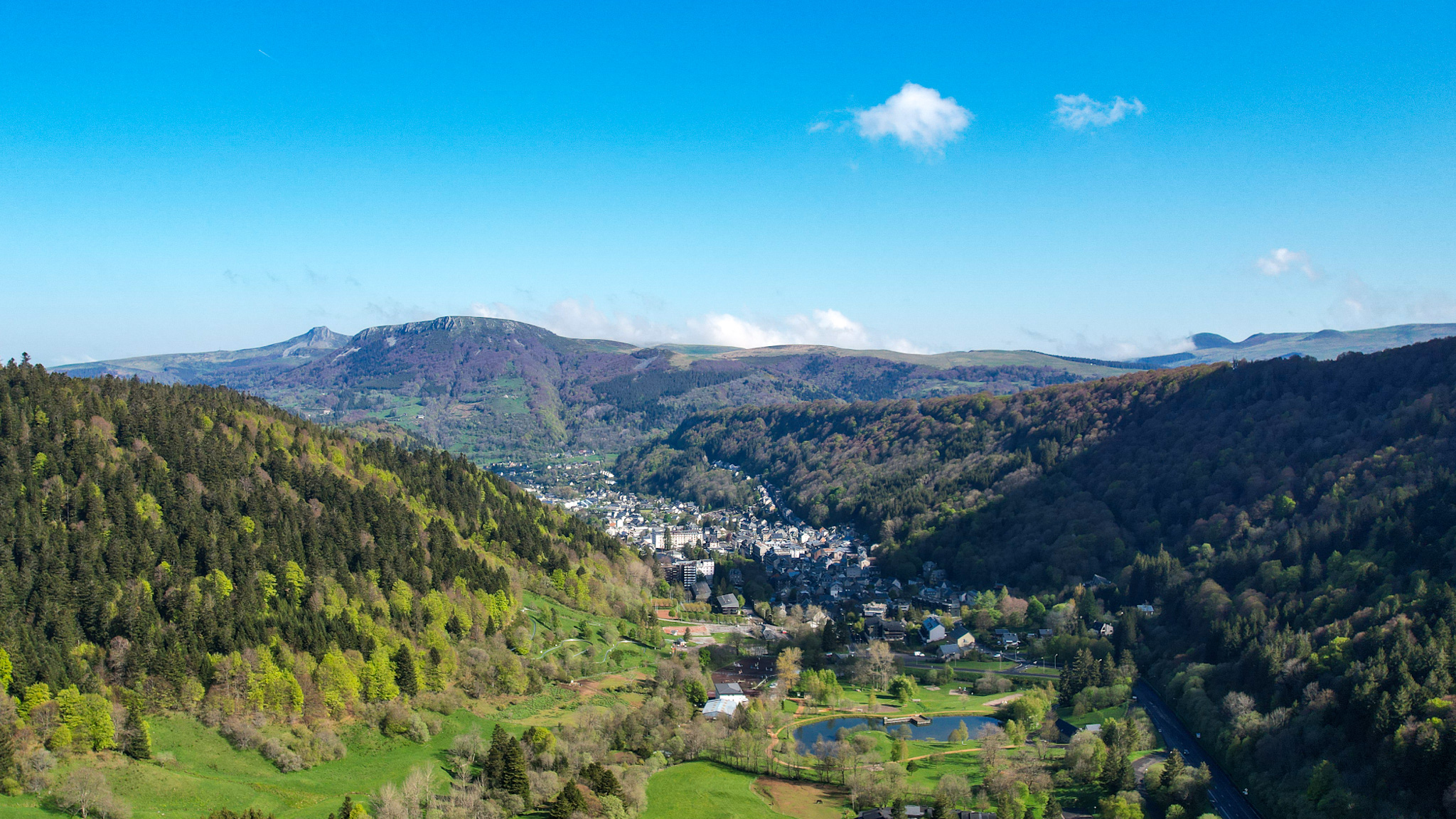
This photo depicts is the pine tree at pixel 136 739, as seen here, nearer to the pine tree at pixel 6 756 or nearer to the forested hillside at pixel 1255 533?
the pine tree at pixel 6 756

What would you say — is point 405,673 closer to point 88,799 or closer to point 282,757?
point 282,757

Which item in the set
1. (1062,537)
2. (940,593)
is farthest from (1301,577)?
(940,593)

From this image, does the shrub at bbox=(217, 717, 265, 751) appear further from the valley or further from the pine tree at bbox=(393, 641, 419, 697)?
the pine tree at bbox=(393, 641, 419, 697)

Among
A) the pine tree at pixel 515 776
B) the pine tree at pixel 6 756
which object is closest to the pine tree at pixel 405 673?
the pine tree at pixel 515 776

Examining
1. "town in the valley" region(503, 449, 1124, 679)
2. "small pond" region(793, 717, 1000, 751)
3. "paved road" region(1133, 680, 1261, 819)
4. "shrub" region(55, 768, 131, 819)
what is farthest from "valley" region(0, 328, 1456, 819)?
"small pond" region(793, 717, 1000, 751)

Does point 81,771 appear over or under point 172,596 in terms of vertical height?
under

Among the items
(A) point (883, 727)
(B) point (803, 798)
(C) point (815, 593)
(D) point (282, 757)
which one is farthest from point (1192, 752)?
(D) point (282, 757)

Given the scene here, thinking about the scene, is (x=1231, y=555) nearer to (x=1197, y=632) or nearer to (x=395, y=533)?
(x=1197, y=632)
